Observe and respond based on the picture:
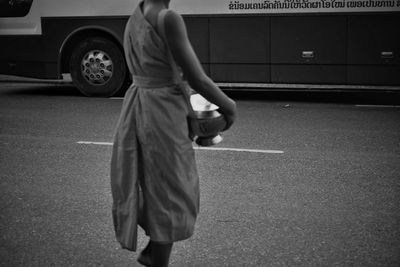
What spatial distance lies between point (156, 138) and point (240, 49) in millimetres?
7627

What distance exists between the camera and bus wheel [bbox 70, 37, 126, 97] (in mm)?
11523

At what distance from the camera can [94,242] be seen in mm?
4895

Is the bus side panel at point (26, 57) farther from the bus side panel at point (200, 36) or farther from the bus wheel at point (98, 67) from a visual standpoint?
the bus side panel at point (200, 36)

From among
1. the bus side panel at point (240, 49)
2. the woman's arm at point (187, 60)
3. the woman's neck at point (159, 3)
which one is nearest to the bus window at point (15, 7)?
the bus side panel at point (240, 49)

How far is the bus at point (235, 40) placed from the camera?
10461 mm

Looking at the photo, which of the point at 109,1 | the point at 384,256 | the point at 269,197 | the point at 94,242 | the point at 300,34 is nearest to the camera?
the point at 384,256

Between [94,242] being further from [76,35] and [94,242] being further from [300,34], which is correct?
[76,35]

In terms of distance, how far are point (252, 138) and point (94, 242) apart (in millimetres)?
3687

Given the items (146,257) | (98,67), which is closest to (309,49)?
(98,67)

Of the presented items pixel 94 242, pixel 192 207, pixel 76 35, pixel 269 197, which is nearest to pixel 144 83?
pixel 192 207

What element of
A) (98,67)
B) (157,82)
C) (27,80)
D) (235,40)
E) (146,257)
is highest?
(157,82)

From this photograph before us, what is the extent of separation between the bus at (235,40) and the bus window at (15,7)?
2 centimetres

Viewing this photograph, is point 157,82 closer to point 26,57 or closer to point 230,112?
point 230,112

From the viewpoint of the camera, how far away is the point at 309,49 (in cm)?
1067
